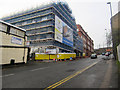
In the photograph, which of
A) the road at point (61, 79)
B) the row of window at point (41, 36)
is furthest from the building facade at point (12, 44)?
the row of window at point (41, 36)

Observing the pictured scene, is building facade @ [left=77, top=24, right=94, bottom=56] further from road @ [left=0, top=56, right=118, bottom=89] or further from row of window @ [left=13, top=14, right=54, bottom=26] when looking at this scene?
road @ [left=0, top=56, right=118, bottom=89]

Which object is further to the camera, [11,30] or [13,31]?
[13,31]

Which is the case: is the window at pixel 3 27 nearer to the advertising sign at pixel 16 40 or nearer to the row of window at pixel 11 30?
the row of window at pixel 11 30

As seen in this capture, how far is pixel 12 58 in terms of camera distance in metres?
17.8

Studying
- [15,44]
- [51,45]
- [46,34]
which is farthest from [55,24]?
[15,44]

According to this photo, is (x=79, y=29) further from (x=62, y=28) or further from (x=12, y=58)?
(x=12, y=58)

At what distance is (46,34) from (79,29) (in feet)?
139

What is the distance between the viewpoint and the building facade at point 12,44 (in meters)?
16.2

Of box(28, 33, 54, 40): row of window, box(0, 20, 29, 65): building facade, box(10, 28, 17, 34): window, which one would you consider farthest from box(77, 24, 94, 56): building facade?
box(10, 28, 17, 34): window

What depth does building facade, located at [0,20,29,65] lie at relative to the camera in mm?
16223

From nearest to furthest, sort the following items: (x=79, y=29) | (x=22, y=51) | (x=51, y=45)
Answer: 1. (x=22, y=51)
2. (x=51, y=45)
3. (x=79, y=29)

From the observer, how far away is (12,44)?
17969 mm

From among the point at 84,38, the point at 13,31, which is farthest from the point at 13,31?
the point at 84,38

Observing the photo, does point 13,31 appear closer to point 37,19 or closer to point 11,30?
point 11,30
